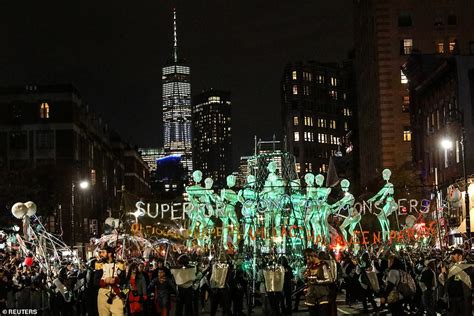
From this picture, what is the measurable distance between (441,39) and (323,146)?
97.9m

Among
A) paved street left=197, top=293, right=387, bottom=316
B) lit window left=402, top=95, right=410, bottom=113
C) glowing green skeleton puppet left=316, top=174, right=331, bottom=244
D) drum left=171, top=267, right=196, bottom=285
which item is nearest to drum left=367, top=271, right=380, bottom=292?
paved street left=197, top=293, right=387, bottom=316

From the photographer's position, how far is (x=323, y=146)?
17662 centimetres

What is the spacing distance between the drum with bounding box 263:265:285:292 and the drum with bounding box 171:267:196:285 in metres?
1.99

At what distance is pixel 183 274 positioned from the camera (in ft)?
68.2

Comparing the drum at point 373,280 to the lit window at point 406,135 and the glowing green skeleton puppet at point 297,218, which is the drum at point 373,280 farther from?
the lit window at point 406,135

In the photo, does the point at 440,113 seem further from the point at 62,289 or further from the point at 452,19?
the point at 62,289

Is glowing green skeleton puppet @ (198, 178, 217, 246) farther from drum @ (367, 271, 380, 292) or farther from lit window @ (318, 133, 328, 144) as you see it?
lit window @ (318, 133, 328, 144)

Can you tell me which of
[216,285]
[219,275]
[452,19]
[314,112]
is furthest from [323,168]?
[219,275]

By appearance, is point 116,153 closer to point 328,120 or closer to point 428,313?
point 328,120

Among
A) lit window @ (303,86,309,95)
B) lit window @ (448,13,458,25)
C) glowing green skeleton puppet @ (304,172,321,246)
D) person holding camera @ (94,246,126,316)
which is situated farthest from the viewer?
lit window @ (303,86,309,95)

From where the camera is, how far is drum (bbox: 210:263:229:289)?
23328 mm

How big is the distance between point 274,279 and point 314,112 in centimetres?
15479

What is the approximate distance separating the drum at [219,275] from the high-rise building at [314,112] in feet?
479

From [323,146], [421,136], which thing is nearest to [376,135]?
[421,136]
